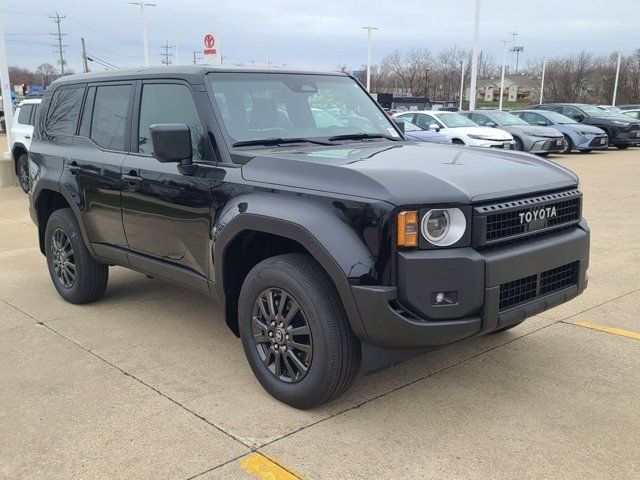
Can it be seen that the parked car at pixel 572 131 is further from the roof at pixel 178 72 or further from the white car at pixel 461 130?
the roof at pixel 178 72

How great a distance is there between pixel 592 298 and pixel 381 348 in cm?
300

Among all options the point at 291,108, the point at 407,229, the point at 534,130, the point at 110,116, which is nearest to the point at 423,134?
the point at 534,130

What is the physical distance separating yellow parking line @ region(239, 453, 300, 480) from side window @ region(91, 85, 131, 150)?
2.63m

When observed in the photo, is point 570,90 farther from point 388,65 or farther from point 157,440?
point 157,440

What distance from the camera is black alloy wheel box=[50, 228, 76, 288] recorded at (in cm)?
541

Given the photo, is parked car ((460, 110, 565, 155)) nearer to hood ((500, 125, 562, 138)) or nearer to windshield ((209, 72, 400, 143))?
hood ((500, 125, 562, 138))

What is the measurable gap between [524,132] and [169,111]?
50.2 feet

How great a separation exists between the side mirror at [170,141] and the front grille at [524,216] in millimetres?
1772

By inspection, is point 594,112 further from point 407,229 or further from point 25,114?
point 407,229

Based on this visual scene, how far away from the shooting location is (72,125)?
17.4 ft

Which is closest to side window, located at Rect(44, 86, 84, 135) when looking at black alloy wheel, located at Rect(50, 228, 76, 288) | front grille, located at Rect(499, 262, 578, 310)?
black alloy wheel, located at Rect(50, 228, 76, 288)

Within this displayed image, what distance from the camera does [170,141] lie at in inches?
145

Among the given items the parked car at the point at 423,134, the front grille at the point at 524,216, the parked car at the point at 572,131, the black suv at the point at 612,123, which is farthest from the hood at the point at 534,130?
the front grille at the point at 524,216

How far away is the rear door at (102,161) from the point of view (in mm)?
4688
